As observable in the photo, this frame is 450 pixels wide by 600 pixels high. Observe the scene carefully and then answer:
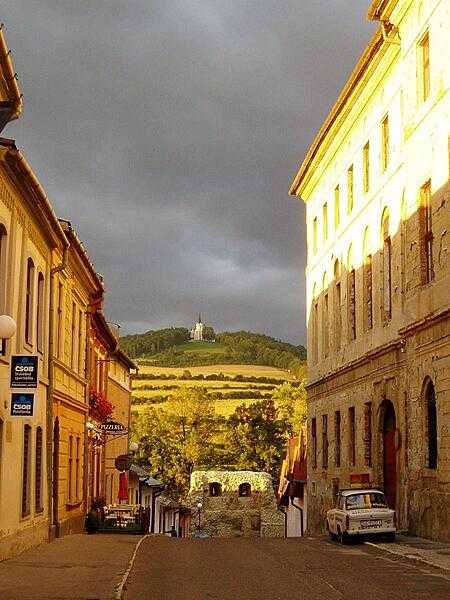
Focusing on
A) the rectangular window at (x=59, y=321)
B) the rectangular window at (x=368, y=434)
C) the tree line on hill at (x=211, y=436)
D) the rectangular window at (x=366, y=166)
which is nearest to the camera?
the rectangular window at (x=59, y=321)

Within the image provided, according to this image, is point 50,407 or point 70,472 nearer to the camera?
point 50,407

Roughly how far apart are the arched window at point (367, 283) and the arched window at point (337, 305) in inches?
189

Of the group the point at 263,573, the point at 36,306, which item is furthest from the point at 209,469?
the point at 263,573

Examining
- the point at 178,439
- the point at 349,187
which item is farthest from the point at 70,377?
the point at 178,439

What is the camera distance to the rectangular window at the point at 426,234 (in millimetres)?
27359

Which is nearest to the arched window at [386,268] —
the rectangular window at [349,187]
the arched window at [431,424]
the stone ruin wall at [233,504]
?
the arched window at [431,424]

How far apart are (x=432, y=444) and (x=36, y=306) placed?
36.0ft

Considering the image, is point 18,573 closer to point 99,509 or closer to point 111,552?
point 111,552

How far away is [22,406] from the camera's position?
60.6 feet

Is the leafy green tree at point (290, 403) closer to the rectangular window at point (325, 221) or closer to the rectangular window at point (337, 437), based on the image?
the rectangular window at point (325, 221)

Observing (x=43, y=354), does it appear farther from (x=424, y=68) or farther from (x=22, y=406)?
(x=424, y=68)

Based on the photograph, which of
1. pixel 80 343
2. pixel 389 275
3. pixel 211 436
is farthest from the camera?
pixel 211 436

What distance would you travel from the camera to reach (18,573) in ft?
57.2

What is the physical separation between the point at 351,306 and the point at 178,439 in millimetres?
44383
